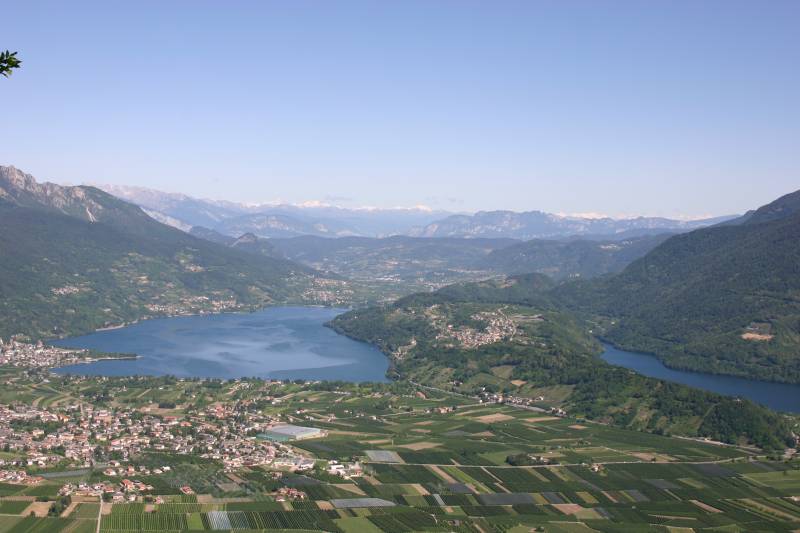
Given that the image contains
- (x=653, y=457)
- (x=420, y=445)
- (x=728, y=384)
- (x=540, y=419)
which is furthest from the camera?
(x=728, y=384)

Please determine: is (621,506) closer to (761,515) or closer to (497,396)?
(761,515)

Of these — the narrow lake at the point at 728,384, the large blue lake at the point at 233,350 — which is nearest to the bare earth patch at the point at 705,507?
the narrow lake at the point at 728,384

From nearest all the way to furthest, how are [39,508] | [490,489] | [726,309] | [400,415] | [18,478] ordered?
[39,508], [18,478], [490,489], [400,415], [726,309]

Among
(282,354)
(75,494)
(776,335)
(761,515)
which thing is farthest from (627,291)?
(75,494)

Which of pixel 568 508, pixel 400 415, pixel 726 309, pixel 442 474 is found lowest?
pixel 400 415

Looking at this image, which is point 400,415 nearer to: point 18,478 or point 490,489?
point 490,489

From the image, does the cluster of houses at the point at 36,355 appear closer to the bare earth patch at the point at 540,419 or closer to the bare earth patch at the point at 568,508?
the bare earth patch at the point at 540,419

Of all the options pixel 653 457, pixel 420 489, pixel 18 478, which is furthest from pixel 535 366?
pixel 18 478
